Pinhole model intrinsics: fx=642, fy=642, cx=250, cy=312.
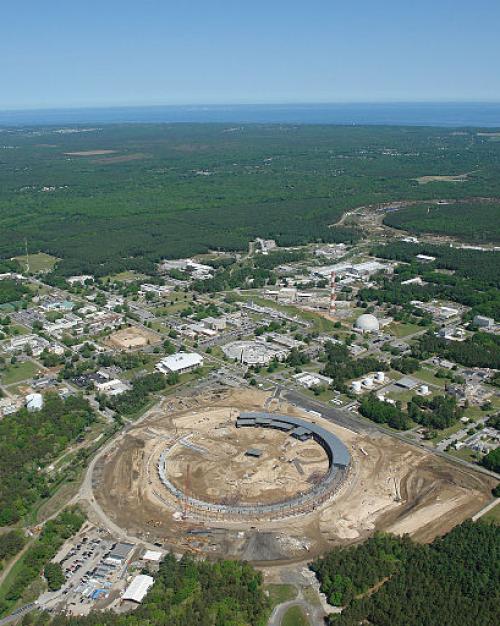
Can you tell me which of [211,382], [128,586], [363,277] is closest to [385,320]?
[363,277]

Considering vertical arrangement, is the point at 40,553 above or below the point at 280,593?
above

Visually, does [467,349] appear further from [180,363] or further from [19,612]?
[19,612]

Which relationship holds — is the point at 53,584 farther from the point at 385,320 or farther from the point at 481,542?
the point at 385,320

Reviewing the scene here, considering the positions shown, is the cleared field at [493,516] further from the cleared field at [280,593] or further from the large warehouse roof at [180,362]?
the large warehouse roof at [180,362]

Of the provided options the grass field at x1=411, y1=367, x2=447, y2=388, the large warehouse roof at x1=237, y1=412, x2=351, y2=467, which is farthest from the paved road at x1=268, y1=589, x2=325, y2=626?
the grass field at x1=411, y1=367, x2=447, y2=388

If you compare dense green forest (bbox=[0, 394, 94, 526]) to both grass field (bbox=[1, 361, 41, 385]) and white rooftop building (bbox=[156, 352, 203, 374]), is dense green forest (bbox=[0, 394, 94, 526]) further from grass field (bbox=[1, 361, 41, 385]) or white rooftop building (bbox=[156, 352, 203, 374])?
white rooftop building (bbox=[156, 352, 203, 374])

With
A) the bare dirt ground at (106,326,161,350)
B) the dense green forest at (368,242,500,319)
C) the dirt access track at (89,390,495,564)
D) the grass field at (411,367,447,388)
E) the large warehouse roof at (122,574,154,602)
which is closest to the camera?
the large warehouse roof at (122,574,154,602)

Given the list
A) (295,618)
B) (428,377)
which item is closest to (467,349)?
(428,377)
